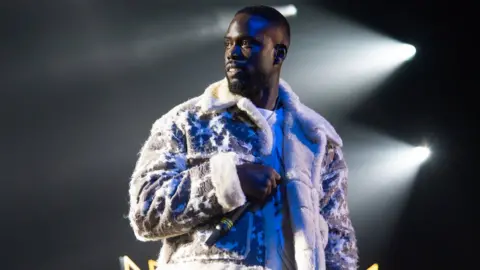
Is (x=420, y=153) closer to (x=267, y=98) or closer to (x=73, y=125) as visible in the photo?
(x=73, y=125)

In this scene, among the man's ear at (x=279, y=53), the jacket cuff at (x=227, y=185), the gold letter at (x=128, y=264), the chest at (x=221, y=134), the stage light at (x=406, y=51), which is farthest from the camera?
the stage light at (x=406, y=51)

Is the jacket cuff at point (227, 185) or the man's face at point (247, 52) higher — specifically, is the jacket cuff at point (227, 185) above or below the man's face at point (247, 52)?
below

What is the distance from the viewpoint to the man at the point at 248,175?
1.48 metres

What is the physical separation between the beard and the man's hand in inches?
8.3

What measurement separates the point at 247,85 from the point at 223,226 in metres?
0.33

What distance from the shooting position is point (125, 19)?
3.69 metres

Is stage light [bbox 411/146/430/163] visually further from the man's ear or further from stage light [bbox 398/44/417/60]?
the man's ear

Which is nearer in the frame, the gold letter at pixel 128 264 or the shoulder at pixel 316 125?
the shoulder at pixel 316 125

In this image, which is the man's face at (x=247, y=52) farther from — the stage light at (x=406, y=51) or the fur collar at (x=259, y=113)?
the stage light at (x=406, y=51)

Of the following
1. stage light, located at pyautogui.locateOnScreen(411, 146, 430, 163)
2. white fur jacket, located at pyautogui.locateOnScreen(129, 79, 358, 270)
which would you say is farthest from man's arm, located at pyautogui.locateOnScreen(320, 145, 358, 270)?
stage light, located at pyautogui.locateOnScreen(411, 146, 430, 163)

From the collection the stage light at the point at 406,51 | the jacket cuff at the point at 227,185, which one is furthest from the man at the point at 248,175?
the stage light at the point at 406,51

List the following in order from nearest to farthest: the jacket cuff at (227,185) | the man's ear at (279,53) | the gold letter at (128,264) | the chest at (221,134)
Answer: the jacket cuff at (227,185)
the chest at (221,134)
the man's ear at (279,53)
the gold letter at (128,264)

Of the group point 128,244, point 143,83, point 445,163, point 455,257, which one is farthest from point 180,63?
point 455,257

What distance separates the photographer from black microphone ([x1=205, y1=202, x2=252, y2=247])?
1.49 meters
